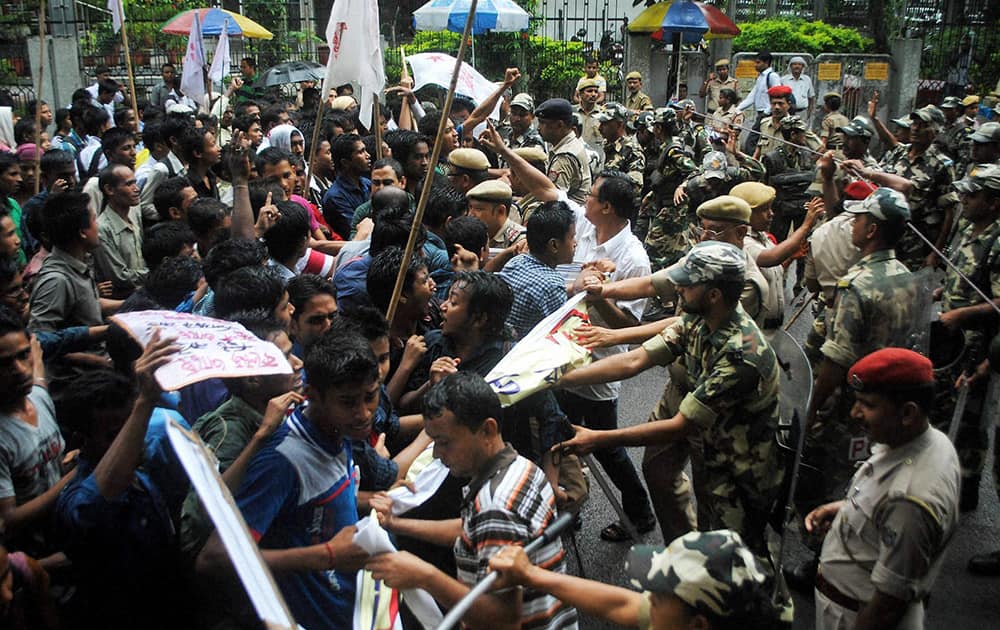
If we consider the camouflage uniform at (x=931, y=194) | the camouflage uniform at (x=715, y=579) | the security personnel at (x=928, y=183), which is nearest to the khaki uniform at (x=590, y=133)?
the security personnel at (x=928, y=183)

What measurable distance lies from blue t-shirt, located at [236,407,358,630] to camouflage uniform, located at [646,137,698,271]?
654 cm

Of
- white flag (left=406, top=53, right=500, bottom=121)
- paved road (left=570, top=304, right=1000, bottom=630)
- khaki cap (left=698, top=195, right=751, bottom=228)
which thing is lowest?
paved road (left=570, top=304, right=1000, bottom=630)

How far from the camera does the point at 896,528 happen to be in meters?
3.13

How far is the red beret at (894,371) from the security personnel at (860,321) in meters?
1.42

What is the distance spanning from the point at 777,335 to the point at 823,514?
4.50 ft

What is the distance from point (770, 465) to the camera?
159 inches

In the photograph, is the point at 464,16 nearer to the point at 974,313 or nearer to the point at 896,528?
the point at 974,313

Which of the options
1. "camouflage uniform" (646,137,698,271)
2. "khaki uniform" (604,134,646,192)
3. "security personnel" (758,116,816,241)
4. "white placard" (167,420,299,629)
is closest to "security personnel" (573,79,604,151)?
"khaki uniform" (604,134,646,192)

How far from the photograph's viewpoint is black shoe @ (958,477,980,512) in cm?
568

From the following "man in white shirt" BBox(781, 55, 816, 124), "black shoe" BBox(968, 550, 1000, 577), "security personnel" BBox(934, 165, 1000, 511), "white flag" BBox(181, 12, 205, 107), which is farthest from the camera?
"man in white shirt" BBox(781, 55, 816, 124)

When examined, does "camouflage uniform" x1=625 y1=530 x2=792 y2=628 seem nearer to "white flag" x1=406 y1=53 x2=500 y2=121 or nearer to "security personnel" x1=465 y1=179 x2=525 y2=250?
"security personnel" x1=465 y1=179 x2=525 y2=250

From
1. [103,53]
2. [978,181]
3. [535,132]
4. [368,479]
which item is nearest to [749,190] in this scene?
[978,181]

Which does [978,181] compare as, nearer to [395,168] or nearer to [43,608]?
[395,168]

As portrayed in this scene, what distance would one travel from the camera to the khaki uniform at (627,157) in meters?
10.1
